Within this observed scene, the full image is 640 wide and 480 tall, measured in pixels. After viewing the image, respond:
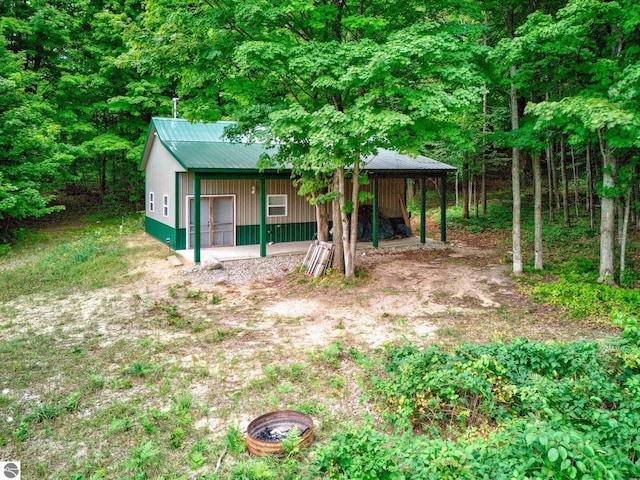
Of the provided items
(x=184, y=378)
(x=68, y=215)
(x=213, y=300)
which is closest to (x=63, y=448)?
(x=184, y=378)

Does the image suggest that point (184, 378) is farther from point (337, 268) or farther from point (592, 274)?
point (592, 274)

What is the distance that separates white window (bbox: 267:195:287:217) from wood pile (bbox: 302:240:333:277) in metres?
4.65

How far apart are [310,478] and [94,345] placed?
16.8 feet

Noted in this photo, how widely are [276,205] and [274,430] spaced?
12686 mm

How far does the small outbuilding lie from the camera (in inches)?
593

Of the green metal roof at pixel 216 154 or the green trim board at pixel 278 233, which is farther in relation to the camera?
the green trim board at pixel 278 233

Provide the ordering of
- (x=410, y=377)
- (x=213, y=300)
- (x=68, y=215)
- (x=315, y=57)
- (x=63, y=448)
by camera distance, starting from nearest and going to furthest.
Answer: (x=63, y=448) < (x=410, y=377) < (x=315, y=57) < (x=213, y=300) < (x=68, y=215)

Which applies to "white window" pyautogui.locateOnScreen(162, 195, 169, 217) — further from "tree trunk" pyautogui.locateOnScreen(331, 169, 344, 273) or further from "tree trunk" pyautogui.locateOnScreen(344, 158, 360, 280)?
"tree trunk" pyautogui.locateOnScreen(344, 158, 360, 280)

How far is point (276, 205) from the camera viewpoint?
17.0m

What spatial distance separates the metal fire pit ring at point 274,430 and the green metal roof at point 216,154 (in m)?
10.0

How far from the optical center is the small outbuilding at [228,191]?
Answer: 15.1 meters

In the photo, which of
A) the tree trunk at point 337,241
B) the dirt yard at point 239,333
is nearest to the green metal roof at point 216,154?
the tree trunk at point 337,241

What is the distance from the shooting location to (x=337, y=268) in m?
12.1

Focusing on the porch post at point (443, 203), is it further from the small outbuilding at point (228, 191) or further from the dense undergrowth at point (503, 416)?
the dense undergrowth at point (503, 416)
